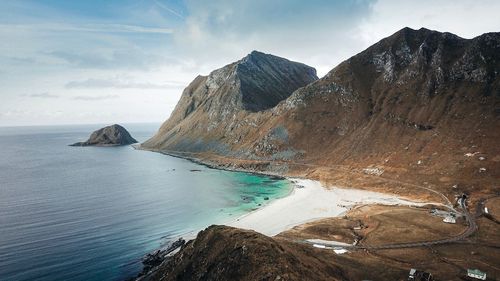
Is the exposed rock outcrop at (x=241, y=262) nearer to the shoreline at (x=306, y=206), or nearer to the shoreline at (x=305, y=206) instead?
the shoreline at (x=305, y=206)

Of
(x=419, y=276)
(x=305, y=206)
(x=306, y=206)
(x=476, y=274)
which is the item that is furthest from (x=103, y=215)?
(x=476, y=274)

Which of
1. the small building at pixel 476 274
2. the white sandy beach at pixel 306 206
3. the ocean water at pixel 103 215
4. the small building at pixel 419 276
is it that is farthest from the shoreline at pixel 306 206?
the small building at pixel 476 274

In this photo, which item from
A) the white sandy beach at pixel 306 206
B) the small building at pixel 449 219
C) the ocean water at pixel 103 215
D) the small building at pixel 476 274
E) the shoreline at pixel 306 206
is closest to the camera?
the small building at pixel 476 274

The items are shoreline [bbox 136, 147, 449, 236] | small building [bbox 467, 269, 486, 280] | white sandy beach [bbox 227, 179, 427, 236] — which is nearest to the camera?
small building [bbox 467, 269, 486, 280]

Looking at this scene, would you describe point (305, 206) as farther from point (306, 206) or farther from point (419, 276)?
point (419, 276)

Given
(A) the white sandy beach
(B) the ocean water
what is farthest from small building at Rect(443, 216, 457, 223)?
(B) the ocean water

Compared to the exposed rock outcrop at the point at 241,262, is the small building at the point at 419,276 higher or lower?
lower

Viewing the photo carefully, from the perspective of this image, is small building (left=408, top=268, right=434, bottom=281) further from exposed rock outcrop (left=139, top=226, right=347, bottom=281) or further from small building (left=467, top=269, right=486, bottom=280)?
exposed rock outcrop (left=139, top=226, right=347, bottom=281)

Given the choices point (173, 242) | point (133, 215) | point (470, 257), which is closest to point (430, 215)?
point (470, 257)
